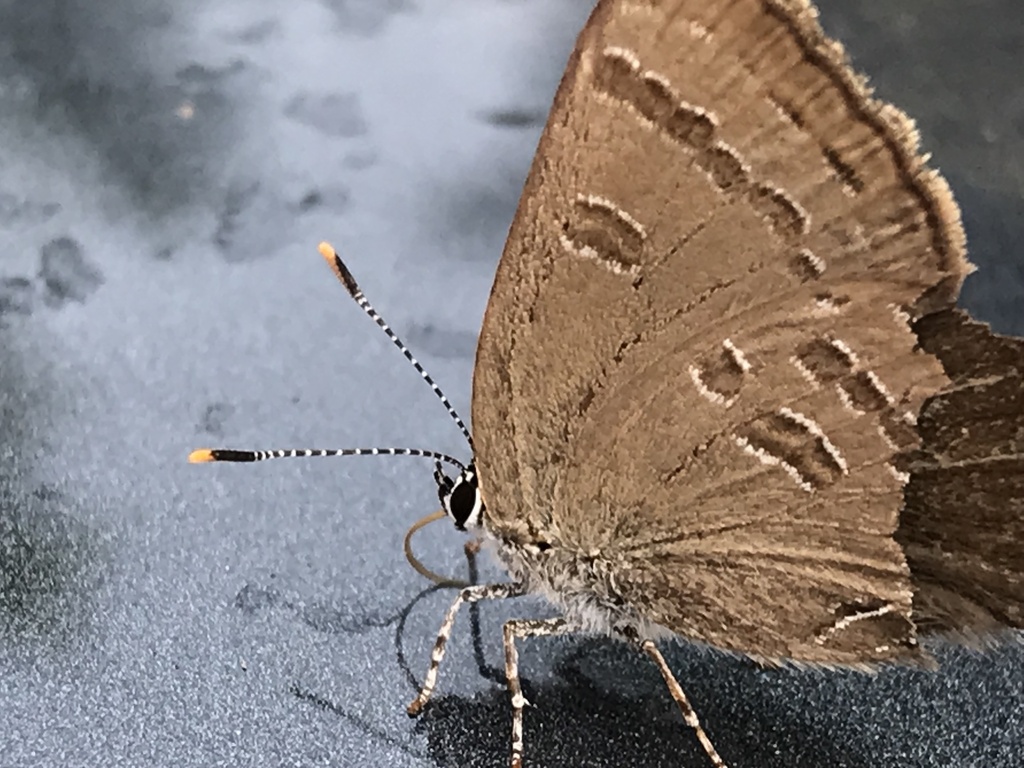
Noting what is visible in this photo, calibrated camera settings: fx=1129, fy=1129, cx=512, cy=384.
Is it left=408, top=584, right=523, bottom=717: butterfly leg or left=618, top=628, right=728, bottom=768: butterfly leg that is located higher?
left=618, top=628, right=728, bottom=768: butterfly leg

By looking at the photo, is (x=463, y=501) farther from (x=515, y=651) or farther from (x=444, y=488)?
(x=515, y=651)

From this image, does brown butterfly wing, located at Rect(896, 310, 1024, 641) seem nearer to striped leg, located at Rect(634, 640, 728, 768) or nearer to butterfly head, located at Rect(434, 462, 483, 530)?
striped leg, located at Rect(634, 640, 728, 768)

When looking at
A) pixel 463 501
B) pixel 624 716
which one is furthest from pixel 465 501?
pixel 624 716

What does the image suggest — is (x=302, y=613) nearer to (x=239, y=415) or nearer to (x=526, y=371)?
(x=239, y=415)

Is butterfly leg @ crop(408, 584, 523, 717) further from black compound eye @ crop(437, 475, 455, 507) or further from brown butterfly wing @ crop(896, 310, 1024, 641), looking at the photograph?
brown butterfly wing @ crop(896, 310, 1024, 641)

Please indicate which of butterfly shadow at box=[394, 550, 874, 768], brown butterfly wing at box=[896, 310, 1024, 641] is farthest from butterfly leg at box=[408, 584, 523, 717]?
brown butterfly wing at box=[896, 310, 1024, 641]

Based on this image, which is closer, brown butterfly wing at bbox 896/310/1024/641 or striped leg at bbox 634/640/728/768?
brown butterfly wing at bbox 896/310/1024/641

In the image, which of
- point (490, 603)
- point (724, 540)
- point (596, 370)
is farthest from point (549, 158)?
point (490, 603)
